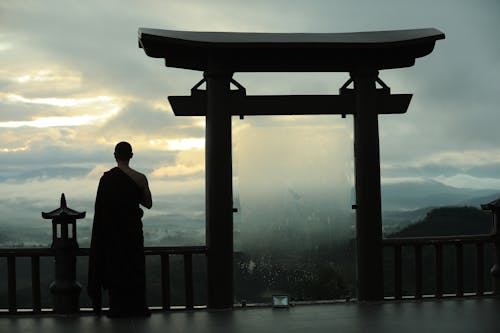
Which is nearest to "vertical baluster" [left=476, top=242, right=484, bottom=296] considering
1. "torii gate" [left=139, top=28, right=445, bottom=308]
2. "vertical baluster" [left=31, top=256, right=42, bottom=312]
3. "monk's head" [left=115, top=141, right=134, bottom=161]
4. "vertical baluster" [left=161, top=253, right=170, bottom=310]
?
"torii gate" [left=139, top=28, right=445, bottom=308]

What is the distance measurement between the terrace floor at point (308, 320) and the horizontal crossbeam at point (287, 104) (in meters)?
1.96

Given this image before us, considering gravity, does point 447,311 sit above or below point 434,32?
below

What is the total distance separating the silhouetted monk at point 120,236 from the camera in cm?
668

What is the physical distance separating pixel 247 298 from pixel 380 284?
4.53ft

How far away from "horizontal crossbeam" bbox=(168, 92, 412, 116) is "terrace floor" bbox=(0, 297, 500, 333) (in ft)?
6.42

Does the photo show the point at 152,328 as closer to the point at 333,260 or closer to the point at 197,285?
the point at 333,260

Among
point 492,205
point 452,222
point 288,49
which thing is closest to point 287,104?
point 288,49

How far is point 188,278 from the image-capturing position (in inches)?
300

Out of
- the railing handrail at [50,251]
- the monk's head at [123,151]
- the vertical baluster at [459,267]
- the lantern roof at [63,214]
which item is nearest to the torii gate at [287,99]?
the railing handrail at [50,251]

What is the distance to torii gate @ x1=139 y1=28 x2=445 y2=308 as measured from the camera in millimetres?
7672

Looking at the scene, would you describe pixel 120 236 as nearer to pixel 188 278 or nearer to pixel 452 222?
pixel 188 278

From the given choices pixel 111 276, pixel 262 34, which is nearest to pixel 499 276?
pixel 262 34

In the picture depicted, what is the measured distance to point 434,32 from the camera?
8047mm

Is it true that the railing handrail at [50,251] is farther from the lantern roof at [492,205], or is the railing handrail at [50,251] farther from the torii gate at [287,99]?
the lantern roof at [492,205]
